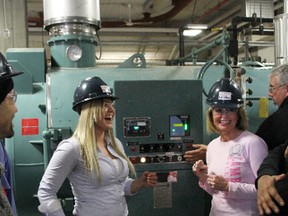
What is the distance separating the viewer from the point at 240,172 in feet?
6.52

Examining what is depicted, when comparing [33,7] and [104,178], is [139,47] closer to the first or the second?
[33,7]

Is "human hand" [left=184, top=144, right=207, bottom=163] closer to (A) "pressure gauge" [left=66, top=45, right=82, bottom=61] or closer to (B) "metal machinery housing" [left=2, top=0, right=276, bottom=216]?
(B) "metal machinery housing" [left=2, top=0, right=276, bottom=216]

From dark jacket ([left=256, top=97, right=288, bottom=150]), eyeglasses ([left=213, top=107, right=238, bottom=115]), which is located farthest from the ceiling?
eyeglasses ([left=213, top=107, right=238, bottom=115])

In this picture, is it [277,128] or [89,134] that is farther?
[277,128]

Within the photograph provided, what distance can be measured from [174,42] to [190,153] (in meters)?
4.93

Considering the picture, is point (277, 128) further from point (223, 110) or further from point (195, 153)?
point (195, 153)

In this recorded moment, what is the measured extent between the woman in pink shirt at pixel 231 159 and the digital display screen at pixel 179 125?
293 mm

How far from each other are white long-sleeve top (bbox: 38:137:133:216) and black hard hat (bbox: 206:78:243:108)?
73 centimetres

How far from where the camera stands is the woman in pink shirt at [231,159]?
76.5 inches

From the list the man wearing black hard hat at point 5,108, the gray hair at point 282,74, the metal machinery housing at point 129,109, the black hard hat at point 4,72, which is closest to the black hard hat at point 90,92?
the metal machinery housing at point 129,109

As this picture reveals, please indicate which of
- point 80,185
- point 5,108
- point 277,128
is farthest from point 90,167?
point 277,128

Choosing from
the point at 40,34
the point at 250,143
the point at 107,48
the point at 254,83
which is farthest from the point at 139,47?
the point at 250,143

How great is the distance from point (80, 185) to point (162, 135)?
81cm

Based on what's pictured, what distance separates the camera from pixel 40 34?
6.63 metres
